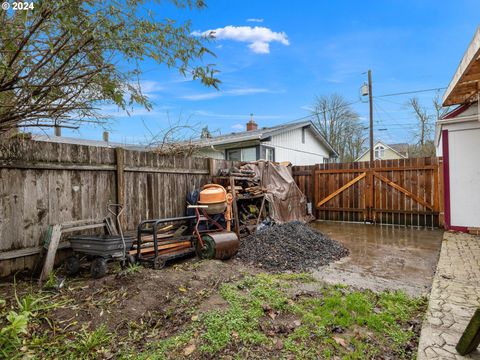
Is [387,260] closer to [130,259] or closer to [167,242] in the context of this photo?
[167,242]

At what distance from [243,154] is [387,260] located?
8.15m

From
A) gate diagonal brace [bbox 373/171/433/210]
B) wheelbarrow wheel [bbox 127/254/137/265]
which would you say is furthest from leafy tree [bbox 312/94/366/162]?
wheelbarrow wheel [bbox 127/254/137/265]

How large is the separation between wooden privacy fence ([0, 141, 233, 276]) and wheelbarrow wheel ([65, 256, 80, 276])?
0.40 metres

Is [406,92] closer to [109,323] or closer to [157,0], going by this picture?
[157,0]

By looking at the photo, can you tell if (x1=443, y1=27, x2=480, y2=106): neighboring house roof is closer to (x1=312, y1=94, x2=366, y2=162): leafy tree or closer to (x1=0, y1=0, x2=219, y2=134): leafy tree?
(x1=0, y1=0, x2=219, y2=134): leafy tree

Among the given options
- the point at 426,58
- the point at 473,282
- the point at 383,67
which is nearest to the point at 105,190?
the point at 473,282

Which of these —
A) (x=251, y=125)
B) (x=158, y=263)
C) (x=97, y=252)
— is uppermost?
(x=251, y=125)

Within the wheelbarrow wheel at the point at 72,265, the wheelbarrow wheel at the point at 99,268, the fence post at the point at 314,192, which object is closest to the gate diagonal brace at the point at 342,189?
the fence post at the point at 314,192

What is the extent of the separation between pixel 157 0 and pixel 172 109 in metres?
3.39

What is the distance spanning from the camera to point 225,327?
7.80 ft

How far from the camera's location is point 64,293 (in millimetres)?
2926

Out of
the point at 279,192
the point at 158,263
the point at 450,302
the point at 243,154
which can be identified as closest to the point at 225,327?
the point at 158,263

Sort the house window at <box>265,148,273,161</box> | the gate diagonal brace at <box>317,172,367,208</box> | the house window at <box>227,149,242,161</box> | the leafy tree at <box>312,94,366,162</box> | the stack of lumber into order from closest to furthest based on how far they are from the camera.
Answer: the stack of lumber < the gate diagonal brace at <box>317,172,367,208</box> < the house window at <box>265,148,273,161</box> < the house window at <box>227,149,242,161</box> < the leafy tree at <box>312,94,366,162</box>

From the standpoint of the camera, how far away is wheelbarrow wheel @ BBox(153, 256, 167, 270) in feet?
12.3
